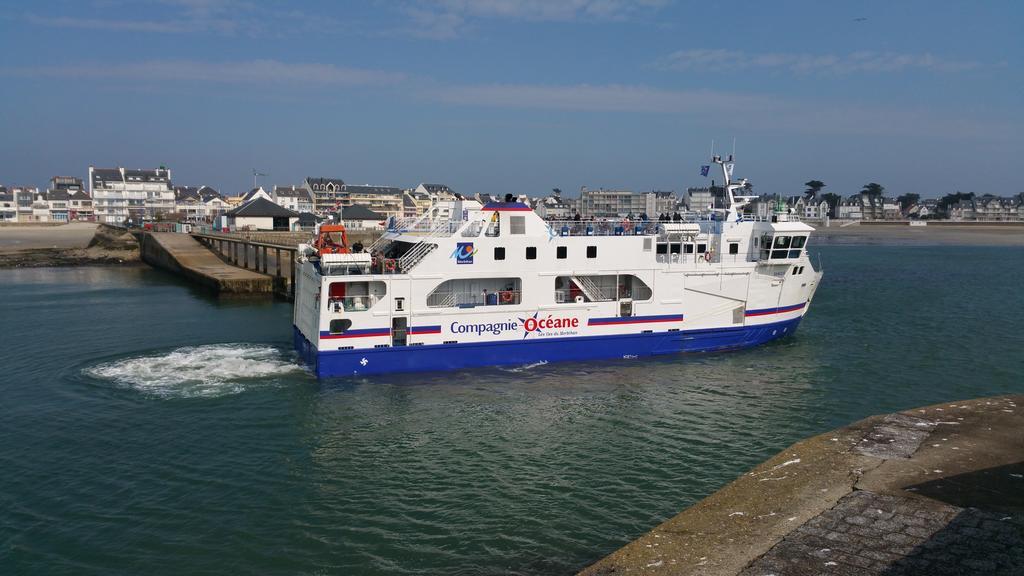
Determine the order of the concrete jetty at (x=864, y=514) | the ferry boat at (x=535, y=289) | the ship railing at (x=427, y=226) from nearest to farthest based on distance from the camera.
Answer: the concrete jetty at (x=864, y=514) < the ferry boat at (x=535, y=289) < the ship railing at (x=427, y=226)

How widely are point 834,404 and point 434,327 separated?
501 inches

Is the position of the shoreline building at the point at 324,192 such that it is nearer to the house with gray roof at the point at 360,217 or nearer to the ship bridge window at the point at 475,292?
the house with gray roof at the point at 360,217

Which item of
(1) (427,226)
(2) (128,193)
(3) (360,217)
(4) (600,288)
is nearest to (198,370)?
(1) (427,226)

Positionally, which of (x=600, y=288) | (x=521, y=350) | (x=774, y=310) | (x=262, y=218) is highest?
(x=262, y=218)

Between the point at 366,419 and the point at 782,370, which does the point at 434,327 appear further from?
the point at 782,370

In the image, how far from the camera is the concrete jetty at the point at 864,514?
9.78 meters

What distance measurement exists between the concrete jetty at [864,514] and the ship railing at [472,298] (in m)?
12.0

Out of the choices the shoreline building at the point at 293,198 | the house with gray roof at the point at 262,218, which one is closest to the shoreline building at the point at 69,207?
the shoreline building at the point at 293,198

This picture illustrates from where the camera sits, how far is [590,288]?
2578 cm

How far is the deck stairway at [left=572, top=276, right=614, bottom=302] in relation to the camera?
25.6 m

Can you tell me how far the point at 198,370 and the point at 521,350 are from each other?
11.1 m

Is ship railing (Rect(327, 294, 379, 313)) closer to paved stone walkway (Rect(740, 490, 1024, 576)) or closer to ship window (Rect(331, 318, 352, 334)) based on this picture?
ship window (Rect(331, 318, 352, 334))

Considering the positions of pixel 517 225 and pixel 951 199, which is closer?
pixel 517 225

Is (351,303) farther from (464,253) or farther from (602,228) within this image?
(602,228)
